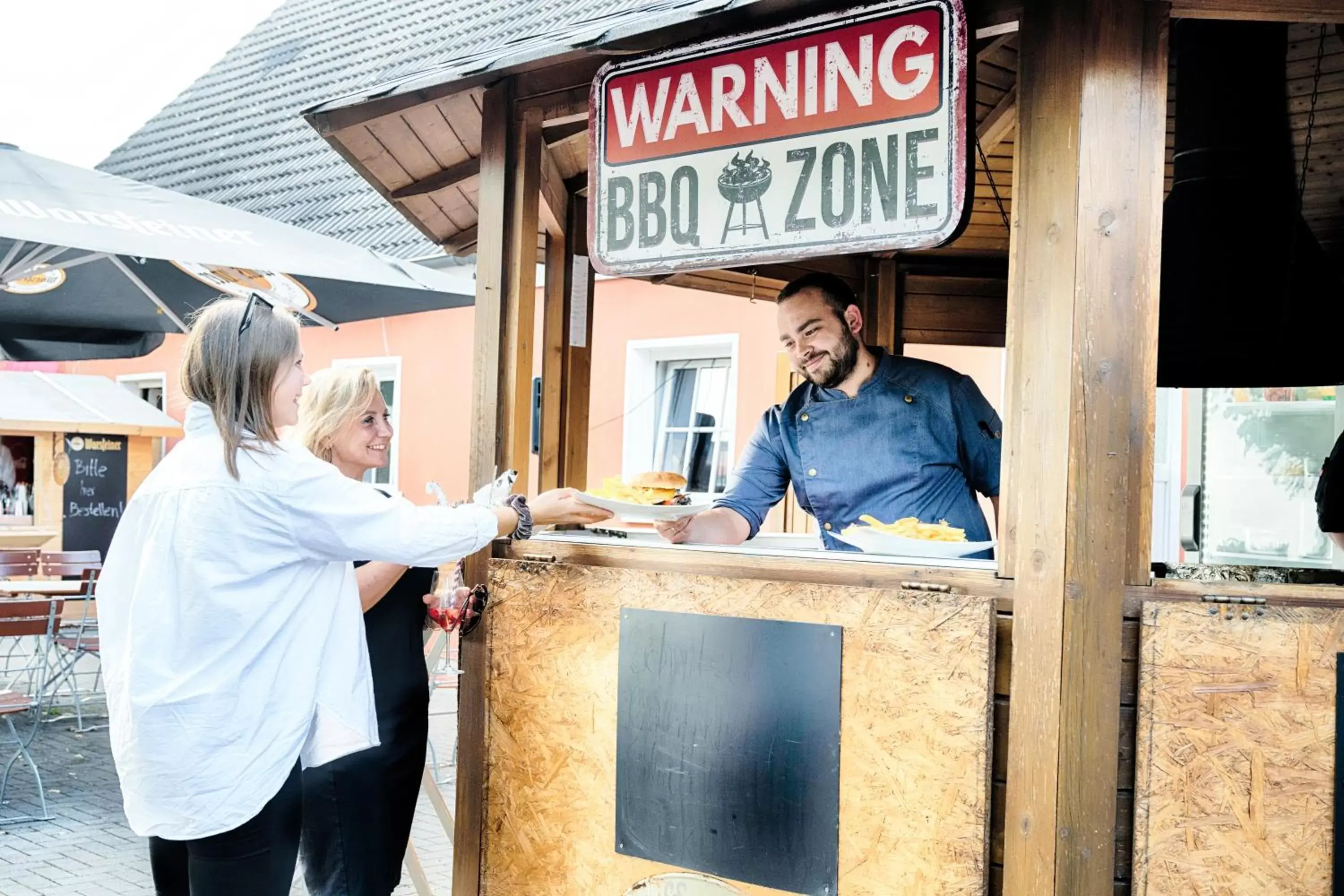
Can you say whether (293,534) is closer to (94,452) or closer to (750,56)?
(750,56)

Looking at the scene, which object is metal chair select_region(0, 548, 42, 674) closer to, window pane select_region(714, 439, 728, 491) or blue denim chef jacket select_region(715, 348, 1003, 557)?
window pane select_region(714, 439, 728, 491)

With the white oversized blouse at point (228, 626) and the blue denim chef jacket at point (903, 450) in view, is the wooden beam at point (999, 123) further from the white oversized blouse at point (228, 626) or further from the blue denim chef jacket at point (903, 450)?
the white oversized blouse at point (228, 626)

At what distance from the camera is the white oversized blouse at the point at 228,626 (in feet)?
8.35

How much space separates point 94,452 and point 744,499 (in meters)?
10.4

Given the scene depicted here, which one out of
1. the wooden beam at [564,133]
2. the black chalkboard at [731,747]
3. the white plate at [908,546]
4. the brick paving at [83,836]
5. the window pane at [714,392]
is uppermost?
the wooden beam at [564,133]

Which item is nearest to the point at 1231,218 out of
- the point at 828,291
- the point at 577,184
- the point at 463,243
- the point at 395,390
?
the point at 828,291

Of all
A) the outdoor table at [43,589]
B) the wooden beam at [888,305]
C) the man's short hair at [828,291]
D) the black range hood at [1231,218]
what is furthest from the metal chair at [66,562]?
the black range hood at [1231,218]

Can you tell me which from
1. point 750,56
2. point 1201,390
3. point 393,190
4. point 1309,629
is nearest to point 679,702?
point 1309,629

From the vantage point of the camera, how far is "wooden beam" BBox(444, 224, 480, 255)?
16.9ft

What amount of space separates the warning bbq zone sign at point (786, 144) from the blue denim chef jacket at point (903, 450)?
906 mm

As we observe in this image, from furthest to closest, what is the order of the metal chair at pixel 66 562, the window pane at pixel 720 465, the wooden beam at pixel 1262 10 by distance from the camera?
the window pane at pixel 720 465
the metal chair at pixel 66 562
the wooden beam at pixel 1262 10

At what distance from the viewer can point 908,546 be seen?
2.88 m

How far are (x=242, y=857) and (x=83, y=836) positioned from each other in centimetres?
376

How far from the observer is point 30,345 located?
7.16 m
